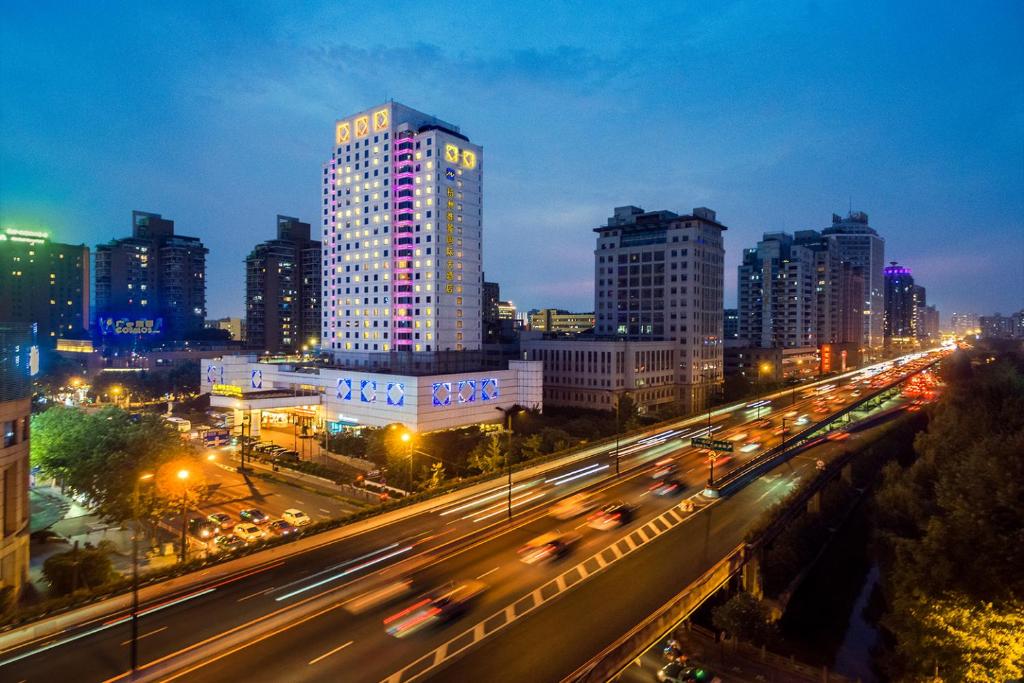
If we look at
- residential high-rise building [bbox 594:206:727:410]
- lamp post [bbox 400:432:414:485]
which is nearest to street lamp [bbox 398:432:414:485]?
lamp post [bbox 400:432:414:485]

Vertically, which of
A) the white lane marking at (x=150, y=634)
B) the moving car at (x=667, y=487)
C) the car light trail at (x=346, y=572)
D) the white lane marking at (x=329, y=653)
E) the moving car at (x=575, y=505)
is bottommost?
the white lane marking at (x=150, y=634)

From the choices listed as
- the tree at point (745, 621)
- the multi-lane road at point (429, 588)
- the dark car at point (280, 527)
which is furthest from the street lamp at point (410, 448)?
the tree at point (745, 621)

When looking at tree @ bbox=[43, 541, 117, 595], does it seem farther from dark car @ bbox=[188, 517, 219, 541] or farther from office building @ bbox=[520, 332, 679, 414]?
office building @ bbox=[520, 332, 679, 414]

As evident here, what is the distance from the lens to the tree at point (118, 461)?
1799 inches

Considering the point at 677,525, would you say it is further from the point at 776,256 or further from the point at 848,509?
the point at 776,256

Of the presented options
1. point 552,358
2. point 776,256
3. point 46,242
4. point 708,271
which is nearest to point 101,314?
point 46,242

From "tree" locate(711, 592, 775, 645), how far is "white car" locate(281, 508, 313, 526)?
1381 inches

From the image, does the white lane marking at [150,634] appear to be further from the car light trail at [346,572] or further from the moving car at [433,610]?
the moving car at [433,610]

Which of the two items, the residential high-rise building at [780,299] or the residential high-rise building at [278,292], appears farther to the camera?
the residential high-rise building at [278,292]

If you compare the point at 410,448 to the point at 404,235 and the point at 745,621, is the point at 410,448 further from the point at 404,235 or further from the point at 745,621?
the point at 404,235

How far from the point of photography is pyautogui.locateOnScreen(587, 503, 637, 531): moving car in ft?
138

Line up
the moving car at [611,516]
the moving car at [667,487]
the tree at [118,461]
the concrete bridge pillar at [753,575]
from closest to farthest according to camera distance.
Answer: the concrete bridge pillar at [753,575] → the moving car at [611,516] → the tree at [118,461] → the moving car at [667,487]

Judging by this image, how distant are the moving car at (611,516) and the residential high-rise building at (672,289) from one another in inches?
3122

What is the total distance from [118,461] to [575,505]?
37.5 metres
